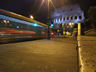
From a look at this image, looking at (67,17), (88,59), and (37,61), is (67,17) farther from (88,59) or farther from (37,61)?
(88,59)

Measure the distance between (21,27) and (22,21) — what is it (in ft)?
2.80

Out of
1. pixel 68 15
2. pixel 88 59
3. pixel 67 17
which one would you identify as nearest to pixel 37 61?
pixel 88 59

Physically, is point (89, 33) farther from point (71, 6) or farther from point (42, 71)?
point (71, 6)

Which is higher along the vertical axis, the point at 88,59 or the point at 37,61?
the point at 88,59

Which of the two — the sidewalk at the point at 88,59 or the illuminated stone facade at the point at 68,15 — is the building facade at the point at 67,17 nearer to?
the illuminated stone facade at the point at 68,15

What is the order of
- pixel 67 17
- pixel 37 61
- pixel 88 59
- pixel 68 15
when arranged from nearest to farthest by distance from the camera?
1. pixel 88 59
2. pixel 37 61
3. pixel 68 15
4. pixel 67 17

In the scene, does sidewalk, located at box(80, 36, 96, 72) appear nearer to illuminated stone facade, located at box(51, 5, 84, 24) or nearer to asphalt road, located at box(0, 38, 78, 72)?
asphalt road, located at box(0, 38, 78, 72)

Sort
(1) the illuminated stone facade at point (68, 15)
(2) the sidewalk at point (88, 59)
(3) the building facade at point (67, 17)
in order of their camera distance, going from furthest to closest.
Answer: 1. (1) the illuminated stone facade at point (68, 15)
2. (3) the building facade at point (67, 17)
3. (2) the sidewalk at point (88, 59)

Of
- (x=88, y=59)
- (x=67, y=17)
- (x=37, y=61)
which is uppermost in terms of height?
(x=67, y=17)

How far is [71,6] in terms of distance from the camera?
58281mm

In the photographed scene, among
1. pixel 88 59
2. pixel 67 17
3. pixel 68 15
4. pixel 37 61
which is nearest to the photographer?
pixel 88 59

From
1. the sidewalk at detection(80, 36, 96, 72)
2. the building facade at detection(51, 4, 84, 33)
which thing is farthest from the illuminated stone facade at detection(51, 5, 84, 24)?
the sidewalk at detection(80, 36, 96, 72)

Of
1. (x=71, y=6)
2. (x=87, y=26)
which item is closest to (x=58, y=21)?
(x=71, y=6)

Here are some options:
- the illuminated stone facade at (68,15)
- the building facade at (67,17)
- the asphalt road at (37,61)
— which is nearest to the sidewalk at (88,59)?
the asphalt road at (37,61)
